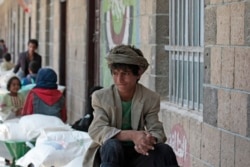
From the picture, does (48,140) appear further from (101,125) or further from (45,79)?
(101,125)

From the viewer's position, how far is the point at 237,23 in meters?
5.58

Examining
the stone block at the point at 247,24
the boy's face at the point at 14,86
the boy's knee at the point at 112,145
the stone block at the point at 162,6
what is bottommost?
the boy's knee at the point at 112,145

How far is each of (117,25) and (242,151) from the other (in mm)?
4789

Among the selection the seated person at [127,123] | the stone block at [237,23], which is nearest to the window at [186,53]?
the stone block at [237,23]

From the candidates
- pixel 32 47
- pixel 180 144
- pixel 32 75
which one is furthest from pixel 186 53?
pixel 32 47

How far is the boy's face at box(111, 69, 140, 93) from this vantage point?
195 inches

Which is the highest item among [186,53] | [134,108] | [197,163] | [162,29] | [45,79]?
[162,29]

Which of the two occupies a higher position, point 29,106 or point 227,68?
point 227,68

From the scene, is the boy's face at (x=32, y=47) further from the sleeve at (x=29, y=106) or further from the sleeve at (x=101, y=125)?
the sleeve at (x=101, y=125)

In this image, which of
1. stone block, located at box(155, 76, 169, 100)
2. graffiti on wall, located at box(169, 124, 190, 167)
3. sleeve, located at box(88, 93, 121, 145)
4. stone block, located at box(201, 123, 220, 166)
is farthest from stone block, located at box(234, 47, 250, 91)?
stone block, located at box(155, 76, 169, 100)

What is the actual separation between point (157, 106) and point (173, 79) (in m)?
2.85

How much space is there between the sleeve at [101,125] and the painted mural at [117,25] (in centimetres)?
385

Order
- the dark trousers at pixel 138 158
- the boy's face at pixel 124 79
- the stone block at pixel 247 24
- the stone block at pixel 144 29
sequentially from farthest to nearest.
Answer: the stone block at pixel 144 29 → the stone block at pixel 247 24 → the boy's face at pixel 124 79 → the dark trousers at pixel 138 158

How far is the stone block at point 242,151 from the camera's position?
212 inches
